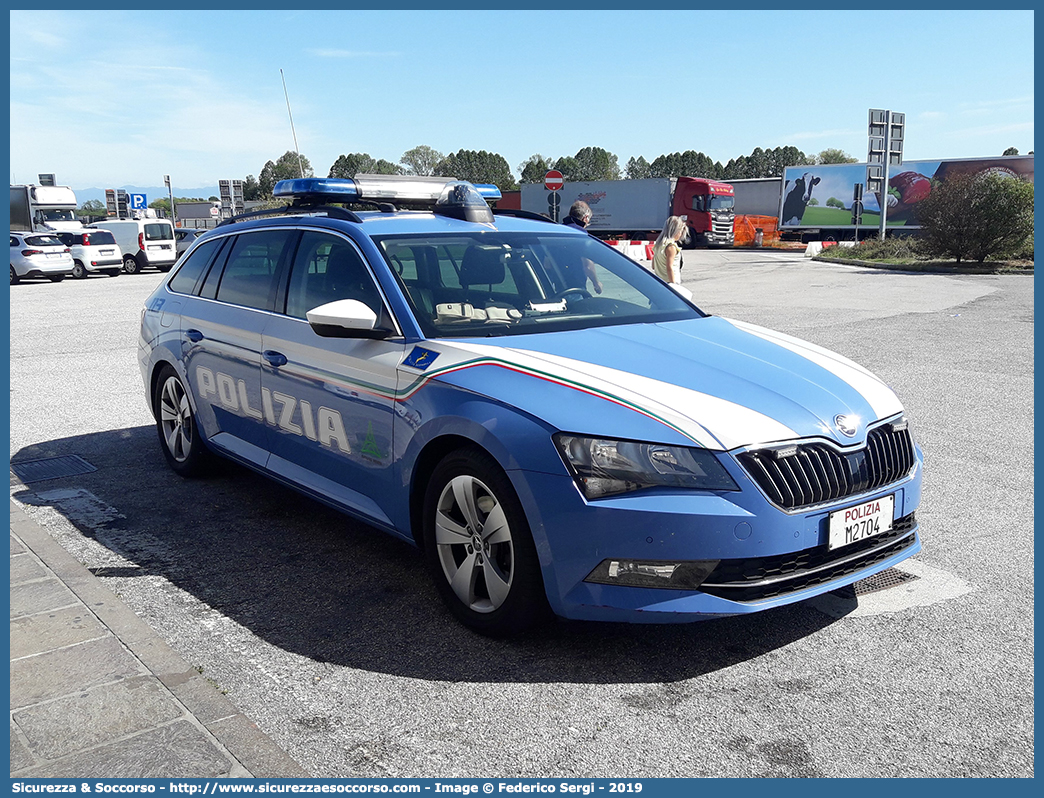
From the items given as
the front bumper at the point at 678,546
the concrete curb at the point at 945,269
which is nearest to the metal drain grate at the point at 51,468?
the front bumper at the point at 678,546

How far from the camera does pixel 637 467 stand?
3250 mm

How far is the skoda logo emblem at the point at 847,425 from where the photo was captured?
3492 mm

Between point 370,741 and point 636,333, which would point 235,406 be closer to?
point 636,333

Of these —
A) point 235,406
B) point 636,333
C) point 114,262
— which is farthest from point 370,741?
point 114,262

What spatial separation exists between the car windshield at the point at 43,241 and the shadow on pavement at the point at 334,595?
83.4ft

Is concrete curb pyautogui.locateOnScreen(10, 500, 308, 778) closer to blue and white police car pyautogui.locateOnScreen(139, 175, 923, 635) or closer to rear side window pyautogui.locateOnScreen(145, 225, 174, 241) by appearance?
blue and white police car pyautogui.locateOnScreen(139, 175, 923, 635)

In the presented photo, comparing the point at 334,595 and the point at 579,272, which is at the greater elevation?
the point at 579,272

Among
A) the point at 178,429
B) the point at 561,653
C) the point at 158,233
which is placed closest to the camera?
the point at 561,653

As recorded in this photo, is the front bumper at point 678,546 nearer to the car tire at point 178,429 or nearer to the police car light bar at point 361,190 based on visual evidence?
the police car light bar at point 361,190

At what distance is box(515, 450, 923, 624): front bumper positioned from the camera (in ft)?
10.5

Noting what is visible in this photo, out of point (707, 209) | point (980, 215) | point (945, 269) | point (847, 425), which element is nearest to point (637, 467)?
point (847, 425)

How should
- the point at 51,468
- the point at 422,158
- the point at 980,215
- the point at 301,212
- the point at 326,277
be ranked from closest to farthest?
the point at 326,277 → the point at 301,212 → the point at 51,468 → the point at 980,215 → the point at 422,158

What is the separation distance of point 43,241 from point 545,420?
29.4 meters

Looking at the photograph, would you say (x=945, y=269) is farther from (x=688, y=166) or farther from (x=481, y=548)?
(x=688, y=166)
